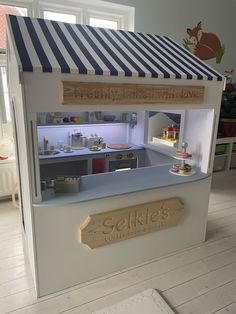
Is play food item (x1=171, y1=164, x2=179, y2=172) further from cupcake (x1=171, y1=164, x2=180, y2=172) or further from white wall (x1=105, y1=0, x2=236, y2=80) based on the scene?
white wall (x1=105, y1=0, x2=236, y2=80)

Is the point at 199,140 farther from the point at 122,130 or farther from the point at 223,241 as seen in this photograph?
the point at 122,130

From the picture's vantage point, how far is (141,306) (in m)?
1.86

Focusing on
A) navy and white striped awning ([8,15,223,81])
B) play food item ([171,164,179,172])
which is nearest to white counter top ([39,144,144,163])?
play food item ([171,164,179,172])

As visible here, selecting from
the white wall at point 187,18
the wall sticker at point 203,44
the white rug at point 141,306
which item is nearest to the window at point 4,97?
the white wall at point 187,18

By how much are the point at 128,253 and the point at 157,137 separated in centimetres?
250

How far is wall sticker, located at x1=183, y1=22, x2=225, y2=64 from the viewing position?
172 inches

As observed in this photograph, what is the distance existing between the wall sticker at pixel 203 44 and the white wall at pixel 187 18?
8 cm

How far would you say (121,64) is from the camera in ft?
6.32

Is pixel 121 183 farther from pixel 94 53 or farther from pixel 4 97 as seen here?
pixel 4 97

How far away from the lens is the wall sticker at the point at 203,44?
436cm

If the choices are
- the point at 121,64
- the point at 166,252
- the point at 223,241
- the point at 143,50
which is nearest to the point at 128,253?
the point at 166,252

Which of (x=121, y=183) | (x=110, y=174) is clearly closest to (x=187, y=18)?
(x=110, y=174)

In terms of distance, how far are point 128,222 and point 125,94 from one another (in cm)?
107

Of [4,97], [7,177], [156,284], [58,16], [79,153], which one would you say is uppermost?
[58,16]
